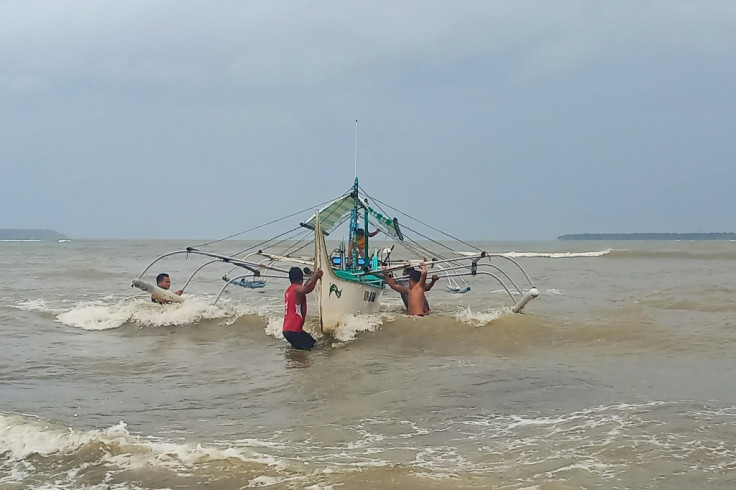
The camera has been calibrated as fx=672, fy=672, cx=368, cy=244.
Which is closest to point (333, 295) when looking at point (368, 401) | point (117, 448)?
point (368, 401)

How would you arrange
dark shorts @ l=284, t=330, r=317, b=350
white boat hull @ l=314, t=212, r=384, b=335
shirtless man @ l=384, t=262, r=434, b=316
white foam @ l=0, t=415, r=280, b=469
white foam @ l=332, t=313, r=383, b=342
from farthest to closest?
shirtless man @ l=384, t=262, r=434, b=316 < white foam @ l=332, t=313, r=383, b=342 < white boat hull @ l=314, t=212, r=384, b=335 < dark shorts @ l=284, t=330, r=317, b=350 < white foam @ l=0, t=415, r=280, b=469

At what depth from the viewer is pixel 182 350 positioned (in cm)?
1133

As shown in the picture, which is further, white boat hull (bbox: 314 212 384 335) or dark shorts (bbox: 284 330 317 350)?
white boat hull (bbox: 314 212 384 335)

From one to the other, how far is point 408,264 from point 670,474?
8192 millimetres

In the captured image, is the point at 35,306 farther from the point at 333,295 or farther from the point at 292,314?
the point at 292,314

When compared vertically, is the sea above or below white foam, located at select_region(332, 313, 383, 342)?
below

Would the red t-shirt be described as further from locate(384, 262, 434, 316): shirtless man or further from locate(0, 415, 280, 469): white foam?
locate(0, 415, 280, 469): white foam

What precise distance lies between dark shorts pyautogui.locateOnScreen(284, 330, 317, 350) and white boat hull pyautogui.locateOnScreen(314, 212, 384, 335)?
0.65 metres

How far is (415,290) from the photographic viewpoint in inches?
537

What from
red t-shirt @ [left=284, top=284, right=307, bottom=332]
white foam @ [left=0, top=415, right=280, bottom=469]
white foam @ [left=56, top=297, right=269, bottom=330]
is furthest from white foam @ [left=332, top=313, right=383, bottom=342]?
white foam @ [left=0, top=415, right=280, bottom=469]

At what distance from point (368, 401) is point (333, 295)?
4.21 meters

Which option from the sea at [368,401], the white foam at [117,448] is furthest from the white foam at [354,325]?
the white foam at [117,448]

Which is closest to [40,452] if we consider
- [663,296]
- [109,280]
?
[663,296]

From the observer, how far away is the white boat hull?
10.9 meters
